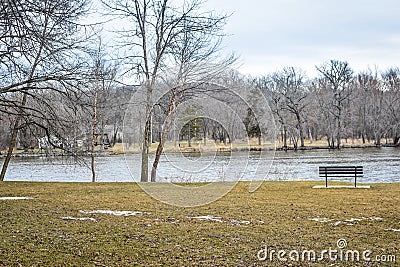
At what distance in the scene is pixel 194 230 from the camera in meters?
8.73

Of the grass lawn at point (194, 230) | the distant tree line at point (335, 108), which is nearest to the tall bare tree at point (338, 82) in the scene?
the distant tree line at point (335, 108)

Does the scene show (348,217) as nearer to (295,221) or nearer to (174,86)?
(295,221)

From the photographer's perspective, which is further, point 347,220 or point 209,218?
A: point 209,218

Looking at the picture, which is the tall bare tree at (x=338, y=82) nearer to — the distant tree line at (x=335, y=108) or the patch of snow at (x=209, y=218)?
the distant tree line at (x=335, y=108)

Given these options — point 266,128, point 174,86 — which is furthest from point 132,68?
point 266,128

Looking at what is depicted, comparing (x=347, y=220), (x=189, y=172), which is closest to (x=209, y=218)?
(x=347, y=220)

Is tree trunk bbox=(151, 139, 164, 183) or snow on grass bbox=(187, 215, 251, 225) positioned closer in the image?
snow on grass bbox=(187, 215, 251, 225)

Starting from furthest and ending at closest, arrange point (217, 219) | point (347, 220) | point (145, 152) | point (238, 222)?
point (145, 152)
point (217, 219)
point (347, 220)
point (238, 222)

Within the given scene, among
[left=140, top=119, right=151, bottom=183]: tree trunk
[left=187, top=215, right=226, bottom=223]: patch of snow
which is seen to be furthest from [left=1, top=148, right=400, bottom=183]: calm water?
[left=187, top=215, right=226, bottom=223]: patch of snow

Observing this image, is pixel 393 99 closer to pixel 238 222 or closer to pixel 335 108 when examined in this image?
pixel 335 108

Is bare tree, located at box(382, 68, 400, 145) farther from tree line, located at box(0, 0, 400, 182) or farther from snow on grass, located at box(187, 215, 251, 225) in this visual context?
snow on grass, located at box(187, 215, 251, 225)

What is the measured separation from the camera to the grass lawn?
682 cm

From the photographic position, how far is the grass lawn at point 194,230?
6816 millimetres

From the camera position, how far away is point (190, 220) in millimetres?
9797
